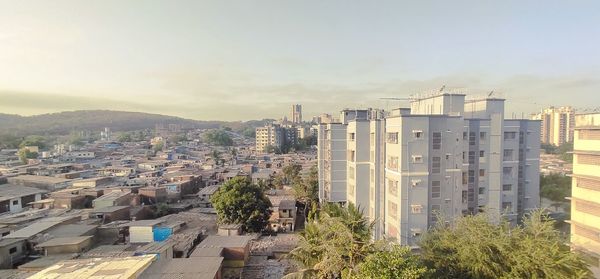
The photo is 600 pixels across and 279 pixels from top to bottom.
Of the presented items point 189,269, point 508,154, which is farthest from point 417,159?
point 189,269

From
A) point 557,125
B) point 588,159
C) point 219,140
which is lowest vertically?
point 219,140

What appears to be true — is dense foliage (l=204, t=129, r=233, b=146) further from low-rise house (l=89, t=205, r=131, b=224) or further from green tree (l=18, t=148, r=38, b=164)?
low-rise house (l=89, t=205, r=131, b=224)

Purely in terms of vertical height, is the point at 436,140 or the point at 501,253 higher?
the point at 436,140

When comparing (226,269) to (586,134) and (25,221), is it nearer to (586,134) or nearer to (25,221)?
(25,221)

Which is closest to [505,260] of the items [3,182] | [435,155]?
[435,155]

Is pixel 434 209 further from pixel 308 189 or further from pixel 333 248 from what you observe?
pixel 308 189

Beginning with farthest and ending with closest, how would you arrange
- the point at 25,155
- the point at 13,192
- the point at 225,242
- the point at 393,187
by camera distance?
the point at 25,155
the point at 13,192
the point at 225,242
the point at 393,187

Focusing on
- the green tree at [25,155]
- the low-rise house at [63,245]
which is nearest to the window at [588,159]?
the low-rise house at [63,245]
